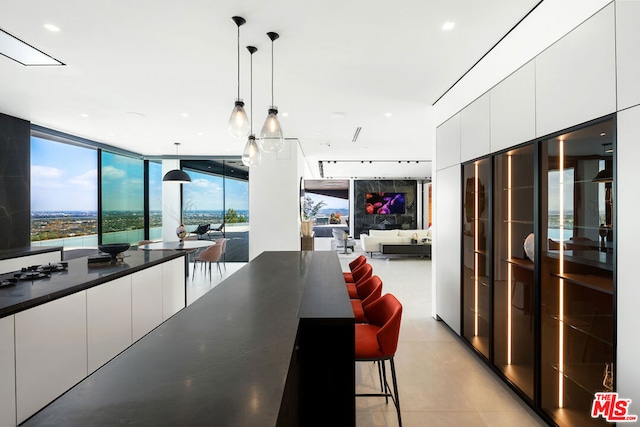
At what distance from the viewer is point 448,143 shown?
3.87 meters

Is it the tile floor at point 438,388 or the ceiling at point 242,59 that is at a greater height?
the ceiling at point 242,59

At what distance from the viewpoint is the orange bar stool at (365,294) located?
2.64m

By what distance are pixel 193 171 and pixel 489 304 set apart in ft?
26.3

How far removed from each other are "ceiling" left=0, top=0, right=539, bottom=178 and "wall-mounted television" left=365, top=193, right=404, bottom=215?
352 inches

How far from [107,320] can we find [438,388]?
2.71 meters

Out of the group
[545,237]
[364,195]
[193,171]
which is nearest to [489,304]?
[545,237]

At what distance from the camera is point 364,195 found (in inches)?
572

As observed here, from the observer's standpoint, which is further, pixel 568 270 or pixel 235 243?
pixel 235 243

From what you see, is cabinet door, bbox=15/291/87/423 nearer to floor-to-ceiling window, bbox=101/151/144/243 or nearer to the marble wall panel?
the marble wall panel

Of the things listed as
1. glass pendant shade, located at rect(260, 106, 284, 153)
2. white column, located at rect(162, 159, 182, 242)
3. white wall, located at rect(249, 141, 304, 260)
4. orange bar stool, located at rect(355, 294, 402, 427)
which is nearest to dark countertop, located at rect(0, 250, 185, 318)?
glass pendant shade, located at rect(260, 106, 284, 153)

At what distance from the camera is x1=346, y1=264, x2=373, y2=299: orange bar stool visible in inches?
132

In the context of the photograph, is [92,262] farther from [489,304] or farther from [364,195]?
[364,195]

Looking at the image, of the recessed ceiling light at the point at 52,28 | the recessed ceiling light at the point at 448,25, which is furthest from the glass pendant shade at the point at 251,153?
the recessed ceiling light at the point at 448,25

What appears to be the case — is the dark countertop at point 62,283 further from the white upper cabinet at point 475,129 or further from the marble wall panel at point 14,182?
the white upper cabinet at point 475,129
